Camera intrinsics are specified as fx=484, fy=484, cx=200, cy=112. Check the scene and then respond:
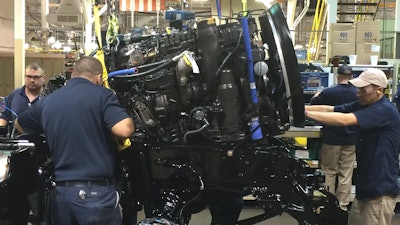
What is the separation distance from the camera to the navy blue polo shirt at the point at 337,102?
532 centimetres

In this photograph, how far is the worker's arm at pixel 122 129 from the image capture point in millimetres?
2781

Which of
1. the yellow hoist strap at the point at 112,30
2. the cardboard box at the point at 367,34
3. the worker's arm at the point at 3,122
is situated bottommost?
the worker's arm at the point at 3,122

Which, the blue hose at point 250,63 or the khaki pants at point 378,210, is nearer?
the blue hose at point 250,63

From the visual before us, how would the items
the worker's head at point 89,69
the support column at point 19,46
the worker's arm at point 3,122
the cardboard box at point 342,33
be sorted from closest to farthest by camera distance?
the worker's head at point 89,69 → the worker's arm at point 3,122 → the cardboard box at point 342,33 → the support column at point 19,46

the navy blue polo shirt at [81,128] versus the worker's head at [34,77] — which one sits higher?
the worker's head at [34,77]

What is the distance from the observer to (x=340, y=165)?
5.47 meters

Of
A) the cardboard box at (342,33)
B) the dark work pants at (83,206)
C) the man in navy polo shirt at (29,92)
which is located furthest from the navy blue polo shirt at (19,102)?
the cardboard box at (342,33)

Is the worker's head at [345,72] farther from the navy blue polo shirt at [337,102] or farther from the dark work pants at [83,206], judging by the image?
the dark work pants at [83,206]

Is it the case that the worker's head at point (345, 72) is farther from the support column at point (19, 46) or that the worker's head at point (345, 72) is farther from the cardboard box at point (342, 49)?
the support column at point (19, 46)

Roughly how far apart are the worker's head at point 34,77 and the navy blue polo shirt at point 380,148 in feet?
9.91

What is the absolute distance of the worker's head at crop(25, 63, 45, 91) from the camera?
15.4 ft

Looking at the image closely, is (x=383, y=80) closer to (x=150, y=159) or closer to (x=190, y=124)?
(x=190, y=124)

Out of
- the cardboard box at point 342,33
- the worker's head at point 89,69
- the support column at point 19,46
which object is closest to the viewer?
the worker's head at point 89,69

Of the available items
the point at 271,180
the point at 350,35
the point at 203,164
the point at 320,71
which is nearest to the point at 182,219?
the point at 203,164
